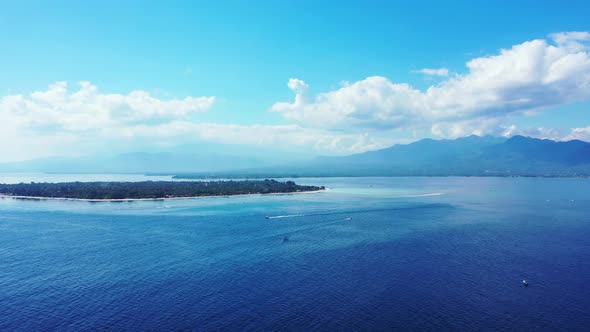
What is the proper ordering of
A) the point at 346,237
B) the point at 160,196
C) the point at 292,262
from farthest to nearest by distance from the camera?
the point at 160,196 < the point at 346,237 < the point at 292,262

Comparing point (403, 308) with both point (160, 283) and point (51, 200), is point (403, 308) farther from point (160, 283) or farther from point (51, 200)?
point (51, 200)

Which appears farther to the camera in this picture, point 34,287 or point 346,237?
point 346,237

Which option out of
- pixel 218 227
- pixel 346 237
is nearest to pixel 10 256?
pixel 218 227

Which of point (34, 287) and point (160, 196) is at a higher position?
point (160, 196)

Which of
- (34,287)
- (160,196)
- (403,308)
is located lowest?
(403,308)

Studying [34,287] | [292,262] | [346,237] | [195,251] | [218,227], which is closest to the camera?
[34,287]

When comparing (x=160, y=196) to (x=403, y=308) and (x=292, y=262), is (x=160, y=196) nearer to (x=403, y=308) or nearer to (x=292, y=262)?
(x=292, y=262)
